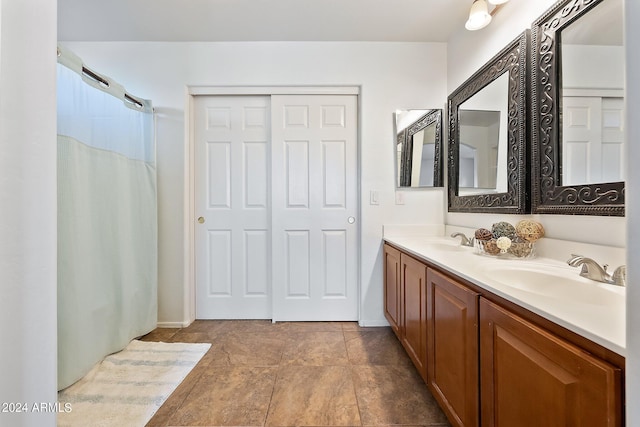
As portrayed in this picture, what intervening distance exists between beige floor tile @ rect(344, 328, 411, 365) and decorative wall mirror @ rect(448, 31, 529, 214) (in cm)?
A: 112

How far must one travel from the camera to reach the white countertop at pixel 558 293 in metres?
0.54

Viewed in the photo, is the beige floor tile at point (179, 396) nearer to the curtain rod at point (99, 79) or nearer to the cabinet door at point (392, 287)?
the cabinet door at point (392, 287)

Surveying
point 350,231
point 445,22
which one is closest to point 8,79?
point 350,231

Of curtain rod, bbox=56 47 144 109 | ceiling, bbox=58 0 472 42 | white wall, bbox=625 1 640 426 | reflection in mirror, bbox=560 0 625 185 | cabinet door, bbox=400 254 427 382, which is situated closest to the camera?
white wall, bbox=625 1 640 426

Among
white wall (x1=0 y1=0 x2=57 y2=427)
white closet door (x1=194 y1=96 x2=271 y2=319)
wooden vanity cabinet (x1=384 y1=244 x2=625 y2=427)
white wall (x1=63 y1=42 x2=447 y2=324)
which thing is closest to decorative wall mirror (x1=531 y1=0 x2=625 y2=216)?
wooden vanity cabinet (x1=384 y1=244 x2=625 y2=427)

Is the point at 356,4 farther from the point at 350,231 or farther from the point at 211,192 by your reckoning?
the point at 211,192

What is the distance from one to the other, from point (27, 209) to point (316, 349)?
170 cm

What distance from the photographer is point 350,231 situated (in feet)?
7.47

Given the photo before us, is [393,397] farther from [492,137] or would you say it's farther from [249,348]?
[492,137]

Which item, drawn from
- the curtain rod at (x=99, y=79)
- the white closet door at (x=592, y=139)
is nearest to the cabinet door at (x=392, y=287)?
the white closet door at (x=592, y=139)

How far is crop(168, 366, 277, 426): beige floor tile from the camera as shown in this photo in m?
1.22

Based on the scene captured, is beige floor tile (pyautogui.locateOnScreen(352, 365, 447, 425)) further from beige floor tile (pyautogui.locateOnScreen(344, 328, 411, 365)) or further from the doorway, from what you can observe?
the doorway

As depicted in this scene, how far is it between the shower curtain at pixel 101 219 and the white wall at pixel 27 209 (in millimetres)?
965

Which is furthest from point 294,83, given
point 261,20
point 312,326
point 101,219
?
point 312,326
